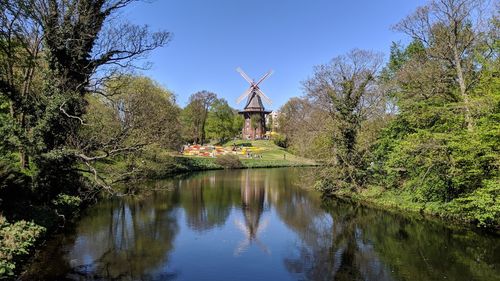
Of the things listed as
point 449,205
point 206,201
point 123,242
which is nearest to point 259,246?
point 123,242

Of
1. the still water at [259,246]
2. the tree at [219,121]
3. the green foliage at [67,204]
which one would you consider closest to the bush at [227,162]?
the tree at [219,121]

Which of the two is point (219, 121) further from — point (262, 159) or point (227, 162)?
point (227, 162)

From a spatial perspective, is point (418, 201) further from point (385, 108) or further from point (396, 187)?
point (385, 108)

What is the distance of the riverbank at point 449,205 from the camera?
17859 millimetres

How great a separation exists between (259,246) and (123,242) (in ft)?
19.5

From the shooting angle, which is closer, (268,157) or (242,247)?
(242,247)

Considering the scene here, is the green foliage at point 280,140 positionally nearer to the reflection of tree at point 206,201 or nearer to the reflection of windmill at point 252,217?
the reflection of tree at point 206,201

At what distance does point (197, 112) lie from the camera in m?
85.9

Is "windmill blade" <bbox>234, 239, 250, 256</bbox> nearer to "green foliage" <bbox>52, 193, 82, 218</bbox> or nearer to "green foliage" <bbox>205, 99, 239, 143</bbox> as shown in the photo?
"green foliage" <bbox>52, 193, 82, 218</bbox>

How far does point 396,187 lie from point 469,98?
10.5 meters

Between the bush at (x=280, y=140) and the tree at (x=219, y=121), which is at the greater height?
the tree at (x=219, y=121)

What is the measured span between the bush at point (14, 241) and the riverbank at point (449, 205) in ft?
59.7

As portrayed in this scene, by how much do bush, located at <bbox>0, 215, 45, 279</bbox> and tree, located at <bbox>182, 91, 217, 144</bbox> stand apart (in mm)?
67550

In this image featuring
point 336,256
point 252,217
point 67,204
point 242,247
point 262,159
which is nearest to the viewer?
point 336,256
